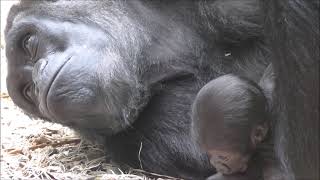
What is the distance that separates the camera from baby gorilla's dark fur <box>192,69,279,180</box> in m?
2.11

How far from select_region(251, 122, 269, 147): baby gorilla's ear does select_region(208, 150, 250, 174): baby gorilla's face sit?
0.05 m

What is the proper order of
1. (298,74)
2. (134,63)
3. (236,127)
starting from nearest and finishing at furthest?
1. (298,74)
2. (236,127)
3. (134,63)

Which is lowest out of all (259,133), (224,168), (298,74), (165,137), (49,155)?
A: (49,155)

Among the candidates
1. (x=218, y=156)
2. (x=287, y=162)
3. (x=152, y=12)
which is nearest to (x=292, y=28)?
(x=287, y=162)

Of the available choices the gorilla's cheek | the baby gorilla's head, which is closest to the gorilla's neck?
the gorilla's cheek

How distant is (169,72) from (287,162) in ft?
3.46

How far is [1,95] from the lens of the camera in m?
4.31

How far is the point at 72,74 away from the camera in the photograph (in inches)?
102

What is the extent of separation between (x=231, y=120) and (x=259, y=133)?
0.11m

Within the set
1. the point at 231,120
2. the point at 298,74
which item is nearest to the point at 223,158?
the point at 231,120

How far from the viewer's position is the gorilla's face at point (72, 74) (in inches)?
102

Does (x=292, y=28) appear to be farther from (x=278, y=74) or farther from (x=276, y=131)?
(x=276, y=131)

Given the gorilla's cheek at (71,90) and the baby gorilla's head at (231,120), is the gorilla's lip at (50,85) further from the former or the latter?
the baby gorilla's head at (231,120)

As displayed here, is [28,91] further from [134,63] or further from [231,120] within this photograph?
[231,120]
